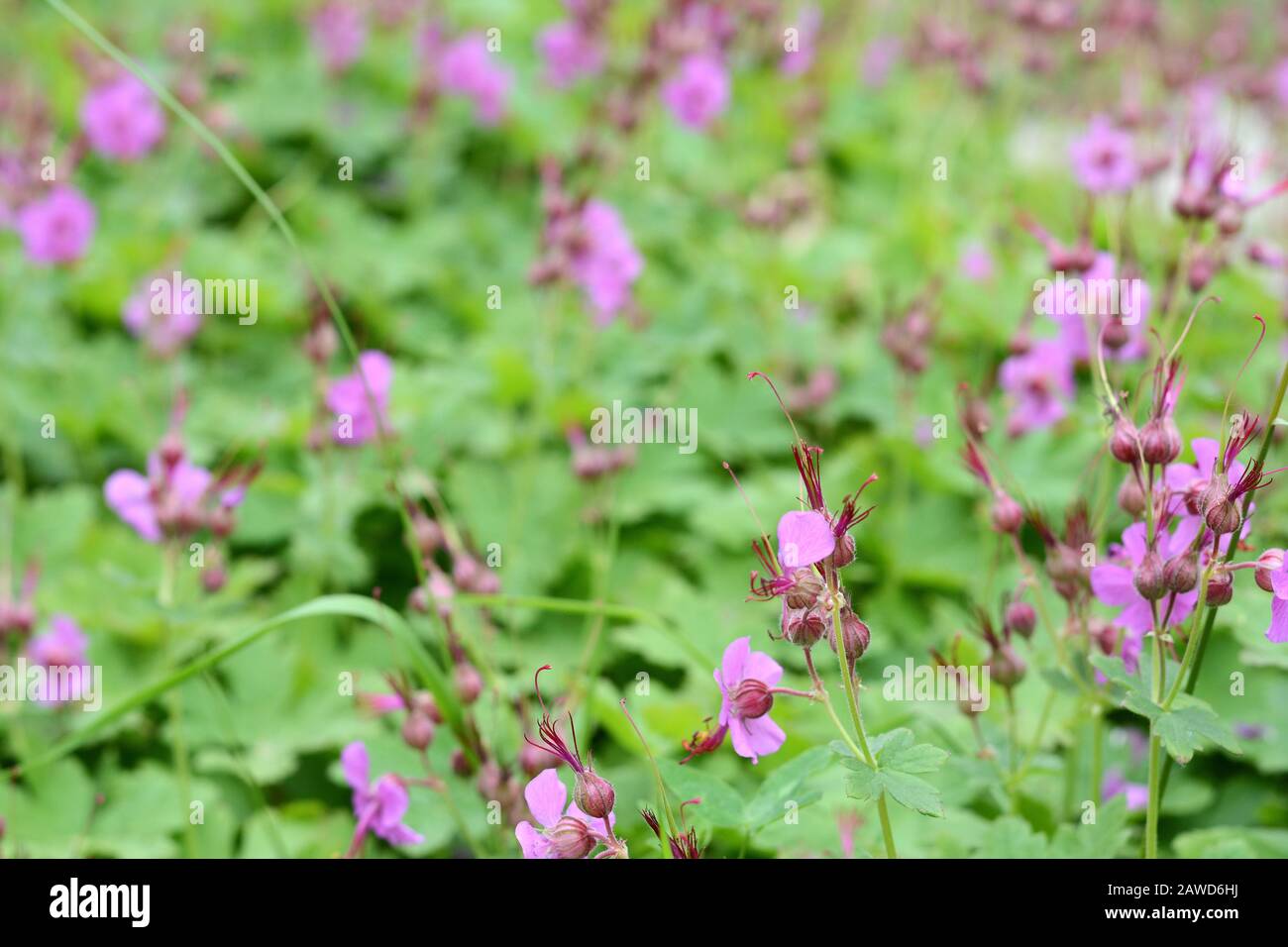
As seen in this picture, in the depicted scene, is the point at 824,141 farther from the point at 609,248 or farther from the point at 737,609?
the point at 737,609

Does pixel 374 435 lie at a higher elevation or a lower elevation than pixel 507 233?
lower

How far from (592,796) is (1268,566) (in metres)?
0.62

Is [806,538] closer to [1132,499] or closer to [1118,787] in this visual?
[1132,499]

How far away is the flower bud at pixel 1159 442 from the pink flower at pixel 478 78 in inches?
117

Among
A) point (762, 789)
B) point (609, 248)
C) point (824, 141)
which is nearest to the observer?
point (762, 789)


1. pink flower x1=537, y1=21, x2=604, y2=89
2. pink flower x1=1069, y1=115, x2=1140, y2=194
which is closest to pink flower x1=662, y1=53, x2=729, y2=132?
pink flower x1=537, y1=21, x2=604, y2=89

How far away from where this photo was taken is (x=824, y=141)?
159 inches

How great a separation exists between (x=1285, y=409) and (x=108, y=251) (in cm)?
272

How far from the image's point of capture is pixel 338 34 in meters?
3.85

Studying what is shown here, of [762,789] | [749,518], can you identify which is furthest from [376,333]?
[762,789]

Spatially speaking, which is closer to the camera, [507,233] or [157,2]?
[507,233]

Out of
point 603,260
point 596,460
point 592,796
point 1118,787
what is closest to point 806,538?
point 592,796
